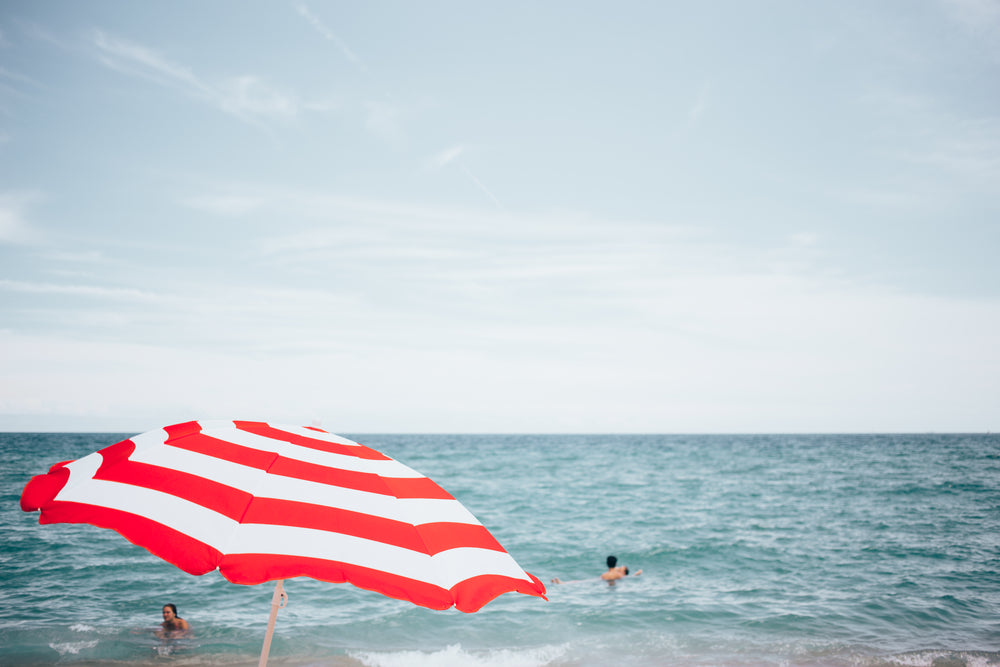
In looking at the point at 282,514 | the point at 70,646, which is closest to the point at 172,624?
Answer: the point at 70,646

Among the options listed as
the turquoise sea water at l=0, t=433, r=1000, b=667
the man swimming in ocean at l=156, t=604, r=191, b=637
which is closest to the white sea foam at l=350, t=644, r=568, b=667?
the turquoise sea water at l=0, t=433, r=1000, b=667

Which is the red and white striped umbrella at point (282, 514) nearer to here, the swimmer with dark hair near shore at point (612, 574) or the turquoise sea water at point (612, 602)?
the turquoise sea water at point (612, 602)

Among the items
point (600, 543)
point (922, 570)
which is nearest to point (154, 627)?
point (600, 543)

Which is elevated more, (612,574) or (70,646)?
(612,574)

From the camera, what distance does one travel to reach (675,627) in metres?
12.1

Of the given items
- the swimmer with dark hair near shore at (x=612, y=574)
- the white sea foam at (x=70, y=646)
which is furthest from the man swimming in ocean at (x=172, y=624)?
the swimmer with dark hair near shore at (x=612, y=574)

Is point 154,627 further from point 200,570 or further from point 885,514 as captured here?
point 885,514

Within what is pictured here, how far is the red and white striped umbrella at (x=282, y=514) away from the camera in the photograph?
3043 millimetres

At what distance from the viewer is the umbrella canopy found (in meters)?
3.04

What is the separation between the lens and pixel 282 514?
3.24m

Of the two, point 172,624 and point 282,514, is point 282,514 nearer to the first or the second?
point 282,514

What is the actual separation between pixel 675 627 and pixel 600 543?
7.04 meters

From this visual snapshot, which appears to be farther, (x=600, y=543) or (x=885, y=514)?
(x=885, y=514)

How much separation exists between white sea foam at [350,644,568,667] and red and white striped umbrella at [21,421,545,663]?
803 centimetres
